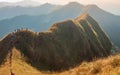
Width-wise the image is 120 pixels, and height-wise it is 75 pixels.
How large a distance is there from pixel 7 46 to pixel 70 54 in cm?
2274

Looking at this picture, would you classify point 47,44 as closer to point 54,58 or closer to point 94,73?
point 54,58

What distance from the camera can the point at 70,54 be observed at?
77.4 metres

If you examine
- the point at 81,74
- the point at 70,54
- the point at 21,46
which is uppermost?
the point at 81,74

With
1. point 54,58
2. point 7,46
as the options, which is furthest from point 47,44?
point 7,46

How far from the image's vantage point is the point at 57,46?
7350 cm

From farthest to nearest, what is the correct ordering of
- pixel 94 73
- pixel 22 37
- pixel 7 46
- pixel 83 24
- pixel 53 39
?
pixel 83 24, pixel 53 39, pixel 22 37, pixel 7 46, pixel 94 73

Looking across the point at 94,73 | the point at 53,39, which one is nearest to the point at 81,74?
the point at 94,73

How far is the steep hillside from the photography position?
59703mm

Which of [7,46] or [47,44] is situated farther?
[47,44]

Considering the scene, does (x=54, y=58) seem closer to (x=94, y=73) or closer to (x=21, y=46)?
(x=21, y=46)

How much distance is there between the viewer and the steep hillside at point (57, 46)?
5970 cm

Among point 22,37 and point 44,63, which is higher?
point 22,37

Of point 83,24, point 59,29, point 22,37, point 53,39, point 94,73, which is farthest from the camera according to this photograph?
point 83,24

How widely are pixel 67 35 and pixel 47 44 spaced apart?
15.0 meters
